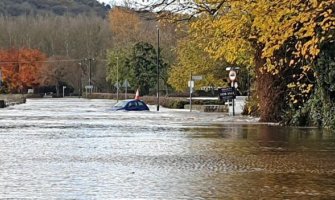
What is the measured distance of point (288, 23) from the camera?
18.4 meters

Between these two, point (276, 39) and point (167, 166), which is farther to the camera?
point (276, 39)

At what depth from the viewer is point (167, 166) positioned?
1460 cm

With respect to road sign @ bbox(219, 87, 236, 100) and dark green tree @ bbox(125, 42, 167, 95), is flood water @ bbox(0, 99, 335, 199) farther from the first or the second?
dark green tree @ bbox(125, 42, 167, 95)

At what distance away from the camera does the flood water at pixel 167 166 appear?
10969mm

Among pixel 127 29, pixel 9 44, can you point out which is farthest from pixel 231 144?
pixel 9 44

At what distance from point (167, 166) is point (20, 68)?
11762 centimetres

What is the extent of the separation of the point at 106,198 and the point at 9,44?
14233 cm

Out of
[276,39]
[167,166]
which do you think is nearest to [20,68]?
[276,39]

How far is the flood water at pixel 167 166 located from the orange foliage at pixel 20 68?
106179 mm

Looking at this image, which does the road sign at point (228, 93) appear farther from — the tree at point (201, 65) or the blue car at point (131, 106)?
the blue car at point (131, 106)

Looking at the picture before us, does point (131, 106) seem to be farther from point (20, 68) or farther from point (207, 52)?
point (20, 68)

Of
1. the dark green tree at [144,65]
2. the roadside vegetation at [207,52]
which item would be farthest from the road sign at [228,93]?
the dark green tree at [144,65]

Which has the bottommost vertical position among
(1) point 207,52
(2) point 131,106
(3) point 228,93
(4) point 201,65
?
(2) point 131,106

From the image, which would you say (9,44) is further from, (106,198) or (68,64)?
(106,198)
